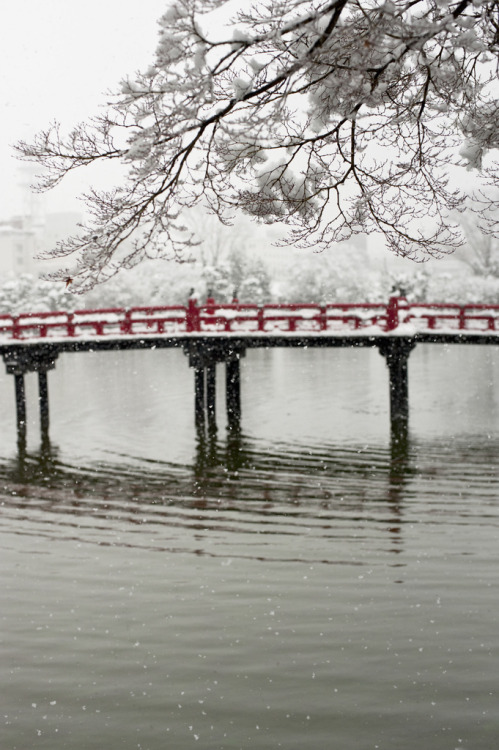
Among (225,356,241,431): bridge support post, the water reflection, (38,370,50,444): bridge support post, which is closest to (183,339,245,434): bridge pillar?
(225,356,241,431): bridge support post

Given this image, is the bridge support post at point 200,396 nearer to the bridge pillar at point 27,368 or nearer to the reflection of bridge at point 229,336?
the reflection of bridge at point 229,336

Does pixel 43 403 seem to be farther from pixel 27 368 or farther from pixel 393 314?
pixel 393 314

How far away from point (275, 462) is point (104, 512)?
17.8 ft

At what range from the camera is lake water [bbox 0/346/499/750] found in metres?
A: 8.45

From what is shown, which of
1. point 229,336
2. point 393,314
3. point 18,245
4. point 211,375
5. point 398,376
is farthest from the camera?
point 18,245

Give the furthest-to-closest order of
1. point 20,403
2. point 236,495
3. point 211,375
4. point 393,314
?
point 211,375 → point 20,403 → point 393,314 → point 236,495

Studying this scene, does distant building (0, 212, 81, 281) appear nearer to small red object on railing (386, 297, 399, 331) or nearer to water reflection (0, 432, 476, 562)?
small red object on railing (386, 297, 399, 331)

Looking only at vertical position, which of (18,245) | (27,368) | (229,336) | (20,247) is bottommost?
(27,368)

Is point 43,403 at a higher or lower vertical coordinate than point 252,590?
higher

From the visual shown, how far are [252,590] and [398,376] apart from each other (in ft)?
45.1

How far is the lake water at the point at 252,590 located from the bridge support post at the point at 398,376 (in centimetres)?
49

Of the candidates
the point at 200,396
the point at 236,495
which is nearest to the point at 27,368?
the point at 200,396

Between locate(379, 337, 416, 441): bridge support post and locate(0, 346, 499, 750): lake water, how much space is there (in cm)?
49

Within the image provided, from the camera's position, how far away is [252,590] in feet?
38.9
